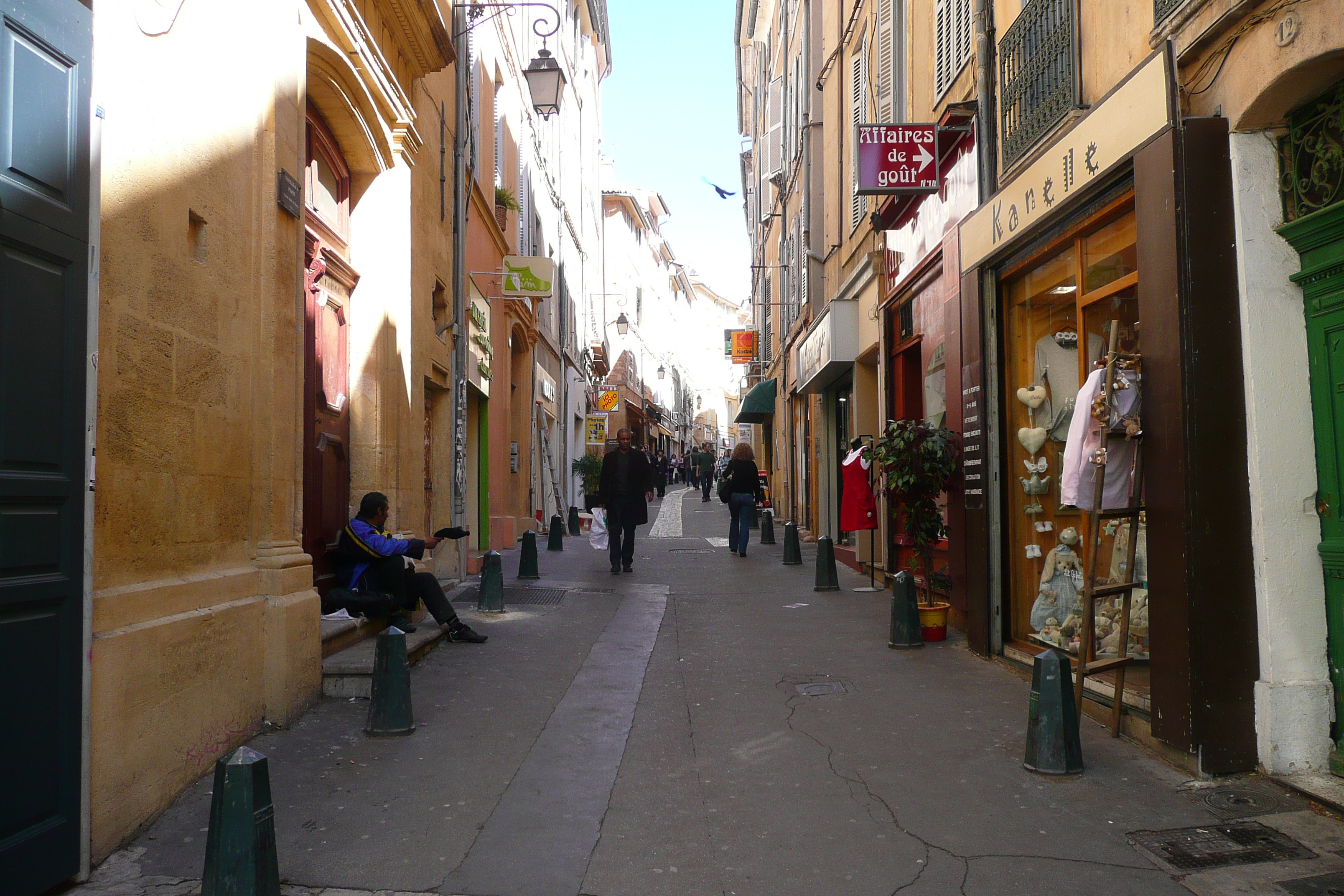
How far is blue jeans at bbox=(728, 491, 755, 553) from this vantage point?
15.3m

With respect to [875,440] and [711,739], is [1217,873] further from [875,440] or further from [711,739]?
[875,440]

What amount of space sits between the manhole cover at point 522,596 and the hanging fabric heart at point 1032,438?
490 centimetres

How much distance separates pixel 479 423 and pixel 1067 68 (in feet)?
32.0

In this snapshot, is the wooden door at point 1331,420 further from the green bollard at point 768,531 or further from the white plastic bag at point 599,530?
the green bollard at point 768,531

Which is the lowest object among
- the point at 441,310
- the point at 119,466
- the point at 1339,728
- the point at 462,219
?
the point at 1339,728

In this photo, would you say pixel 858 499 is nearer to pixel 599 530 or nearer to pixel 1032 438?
pixel 1032 438

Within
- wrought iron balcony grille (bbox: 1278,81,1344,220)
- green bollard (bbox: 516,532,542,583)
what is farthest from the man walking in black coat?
wrought iron balcony grille (bbox: 1278,81,1344,220)

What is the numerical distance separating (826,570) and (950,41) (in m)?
5.35

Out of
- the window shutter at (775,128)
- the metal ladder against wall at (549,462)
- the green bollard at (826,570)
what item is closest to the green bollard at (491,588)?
the green bollard at (826,570)

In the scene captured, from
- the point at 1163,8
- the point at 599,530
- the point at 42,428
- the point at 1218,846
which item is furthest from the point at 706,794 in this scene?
the point at 599,530

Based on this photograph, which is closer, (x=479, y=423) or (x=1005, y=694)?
(x=1005, y=694)

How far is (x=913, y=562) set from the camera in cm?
857

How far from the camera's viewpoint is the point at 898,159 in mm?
8789

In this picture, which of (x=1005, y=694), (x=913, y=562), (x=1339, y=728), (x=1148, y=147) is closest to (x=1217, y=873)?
(x=1339, y=728)
